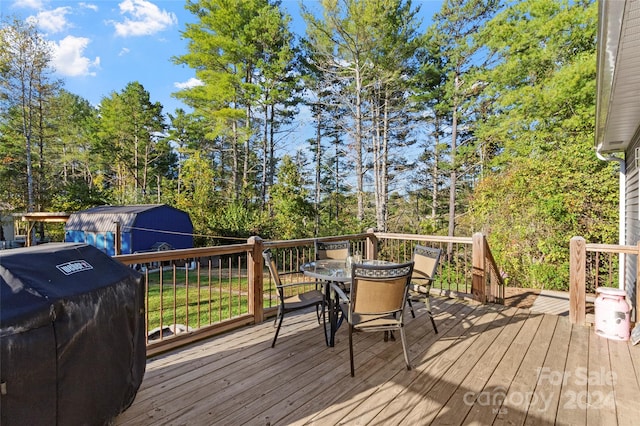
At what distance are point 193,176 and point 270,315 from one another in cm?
1330

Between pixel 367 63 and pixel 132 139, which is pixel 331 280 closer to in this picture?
pixel 367 63

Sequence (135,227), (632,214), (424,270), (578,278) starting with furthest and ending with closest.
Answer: (135,227), (632,214), (424,270), (578,278)

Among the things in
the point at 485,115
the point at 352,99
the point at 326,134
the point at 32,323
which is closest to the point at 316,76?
the point at 352,99

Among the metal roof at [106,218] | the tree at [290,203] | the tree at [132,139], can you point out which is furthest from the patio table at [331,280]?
the tree at [132,139]

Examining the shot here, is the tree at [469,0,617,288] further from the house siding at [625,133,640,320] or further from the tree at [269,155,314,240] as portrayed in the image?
the tree at [269,155,314,240]

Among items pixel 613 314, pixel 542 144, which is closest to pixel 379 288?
pixel 613 314

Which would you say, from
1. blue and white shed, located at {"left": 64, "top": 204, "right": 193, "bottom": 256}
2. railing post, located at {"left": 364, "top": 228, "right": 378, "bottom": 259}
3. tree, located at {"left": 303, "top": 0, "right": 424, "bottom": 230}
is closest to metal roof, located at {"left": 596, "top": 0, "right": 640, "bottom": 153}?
railing post, located at {"left": 364, "top": 228, "right": 378, "bottom": 259}

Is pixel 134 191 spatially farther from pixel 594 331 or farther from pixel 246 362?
pixel 594 331

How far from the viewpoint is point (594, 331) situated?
137 inches

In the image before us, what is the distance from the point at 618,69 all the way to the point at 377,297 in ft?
8.98

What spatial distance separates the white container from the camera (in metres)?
3.23

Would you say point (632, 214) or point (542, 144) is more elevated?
point (542, 144)

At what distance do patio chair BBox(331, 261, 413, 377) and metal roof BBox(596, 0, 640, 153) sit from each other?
2.06m

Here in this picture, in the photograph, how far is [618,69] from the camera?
2592 mm
